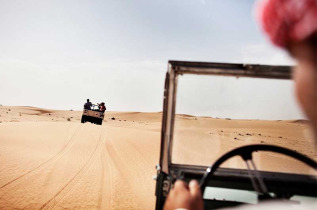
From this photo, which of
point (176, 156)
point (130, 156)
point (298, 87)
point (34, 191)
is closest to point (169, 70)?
point (176, 156)

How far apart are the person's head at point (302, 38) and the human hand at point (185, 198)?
0.82 metres

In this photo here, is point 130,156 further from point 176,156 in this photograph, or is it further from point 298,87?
point 298,87

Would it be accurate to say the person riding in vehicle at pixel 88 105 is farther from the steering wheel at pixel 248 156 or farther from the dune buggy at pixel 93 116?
the steering wheel at pixel 248 156

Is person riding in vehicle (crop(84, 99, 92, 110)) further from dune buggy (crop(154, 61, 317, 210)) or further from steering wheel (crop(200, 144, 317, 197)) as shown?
steering wheel (crop(200, 144, 317, 197))

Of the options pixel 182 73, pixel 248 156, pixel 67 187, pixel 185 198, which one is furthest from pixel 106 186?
pixel 185 198

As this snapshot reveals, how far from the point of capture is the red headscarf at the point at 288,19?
634mm

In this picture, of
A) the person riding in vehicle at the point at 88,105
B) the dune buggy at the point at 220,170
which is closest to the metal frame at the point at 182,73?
the dune buggy at the point at 220,170

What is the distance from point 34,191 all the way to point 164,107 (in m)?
4.89

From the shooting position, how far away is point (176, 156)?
280 centimetres

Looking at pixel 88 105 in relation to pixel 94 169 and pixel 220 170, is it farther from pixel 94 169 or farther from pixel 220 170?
pixel 220 170

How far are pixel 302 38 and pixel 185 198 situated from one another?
0.97m

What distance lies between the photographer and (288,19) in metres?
0.69

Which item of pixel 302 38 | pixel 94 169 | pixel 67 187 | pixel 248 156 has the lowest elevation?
pixel 67 187

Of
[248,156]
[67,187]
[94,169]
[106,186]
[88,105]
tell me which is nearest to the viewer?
[248,156]
